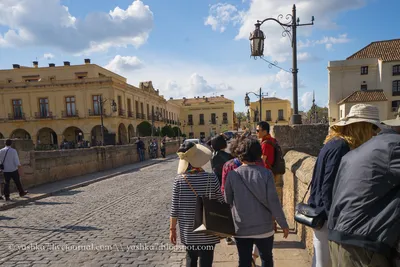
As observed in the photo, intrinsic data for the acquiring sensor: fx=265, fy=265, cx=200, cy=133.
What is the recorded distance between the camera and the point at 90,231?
5.15 metres

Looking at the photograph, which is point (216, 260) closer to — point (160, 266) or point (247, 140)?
point (160, 266)

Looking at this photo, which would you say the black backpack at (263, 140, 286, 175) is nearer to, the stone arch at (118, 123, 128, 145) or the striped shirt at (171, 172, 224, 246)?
the striped shirt at (171, 172, 224, 246)

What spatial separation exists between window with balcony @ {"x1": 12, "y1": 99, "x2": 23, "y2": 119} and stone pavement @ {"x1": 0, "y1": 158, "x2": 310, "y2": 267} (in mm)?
Answer: 35741

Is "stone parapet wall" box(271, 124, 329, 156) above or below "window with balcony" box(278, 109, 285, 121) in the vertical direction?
below

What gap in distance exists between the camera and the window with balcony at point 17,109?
123 feet

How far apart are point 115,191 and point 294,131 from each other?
6.42 m

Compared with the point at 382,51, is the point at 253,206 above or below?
below

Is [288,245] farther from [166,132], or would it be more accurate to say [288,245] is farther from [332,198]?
[166,132]

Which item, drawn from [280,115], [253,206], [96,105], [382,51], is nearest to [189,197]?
[253,206]

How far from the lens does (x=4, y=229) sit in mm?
A: 5527

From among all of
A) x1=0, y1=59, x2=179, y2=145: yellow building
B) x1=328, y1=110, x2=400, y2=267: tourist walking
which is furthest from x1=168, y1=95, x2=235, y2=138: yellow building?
x1=328, y1=110, x2=400, y2=267: tourist walking

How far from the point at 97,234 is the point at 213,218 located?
11.3 feet

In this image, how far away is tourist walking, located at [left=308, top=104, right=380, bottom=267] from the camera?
2.07 metres

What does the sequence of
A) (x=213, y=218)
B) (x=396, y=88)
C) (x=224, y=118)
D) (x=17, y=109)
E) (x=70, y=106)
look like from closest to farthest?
(x=213, y=218)
(x=70, y=106)
(x=396, y=88)
(x=17, y=109)
(x=224, y=118)
